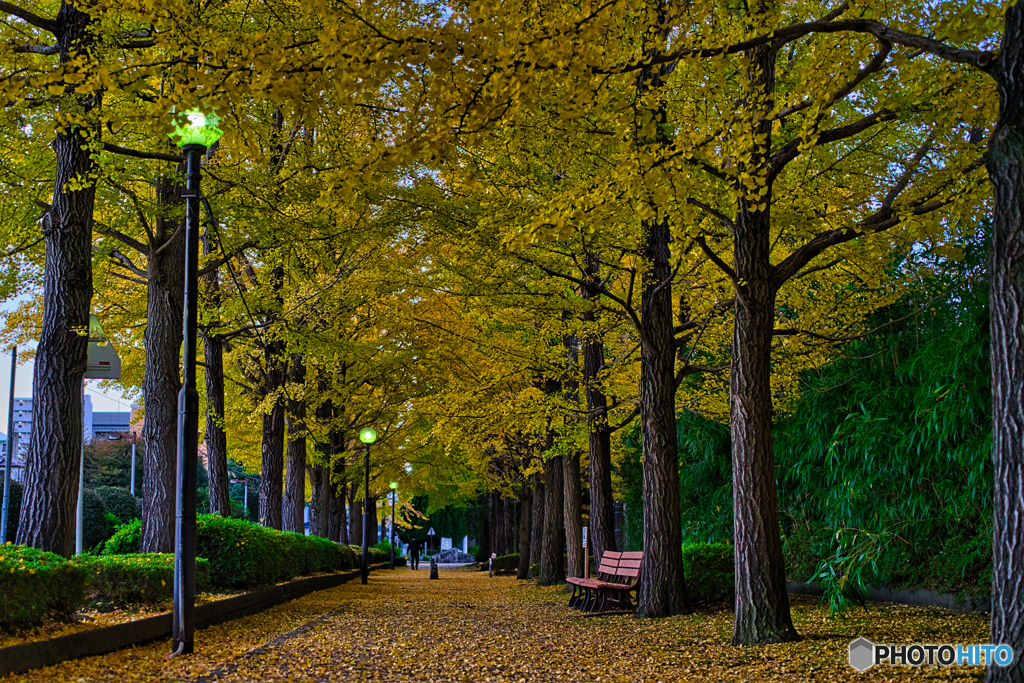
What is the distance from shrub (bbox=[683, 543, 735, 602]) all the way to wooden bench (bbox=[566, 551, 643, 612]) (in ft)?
2.47

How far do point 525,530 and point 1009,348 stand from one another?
74.3 feet

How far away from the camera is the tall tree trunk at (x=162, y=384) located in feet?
38.8

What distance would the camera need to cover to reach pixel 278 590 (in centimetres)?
1368

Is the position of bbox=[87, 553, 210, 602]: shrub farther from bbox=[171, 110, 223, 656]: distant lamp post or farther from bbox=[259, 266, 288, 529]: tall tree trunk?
bbox=[259, 266, 288, 529]: tall tree trunk

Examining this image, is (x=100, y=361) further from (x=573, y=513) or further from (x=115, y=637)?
(x=573, y=513)

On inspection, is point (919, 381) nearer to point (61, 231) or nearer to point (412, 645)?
point (412, 645)

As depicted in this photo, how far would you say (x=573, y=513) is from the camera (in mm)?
18125

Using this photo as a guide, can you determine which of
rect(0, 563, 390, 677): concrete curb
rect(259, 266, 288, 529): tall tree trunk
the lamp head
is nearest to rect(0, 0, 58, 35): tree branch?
the lamp head

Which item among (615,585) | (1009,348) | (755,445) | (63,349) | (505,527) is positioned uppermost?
(63,349)

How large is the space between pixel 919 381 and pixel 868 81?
4.77 metres

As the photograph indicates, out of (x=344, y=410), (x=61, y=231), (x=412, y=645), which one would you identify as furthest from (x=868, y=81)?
(x=344, y=410)

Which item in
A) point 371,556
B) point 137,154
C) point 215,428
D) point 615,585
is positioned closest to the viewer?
point 137,154

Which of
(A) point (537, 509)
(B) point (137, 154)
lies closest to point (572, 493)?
(A) point (537, 509)

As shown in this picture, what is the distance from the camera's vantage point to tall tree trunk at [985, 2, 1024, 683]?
4715 millimetres
